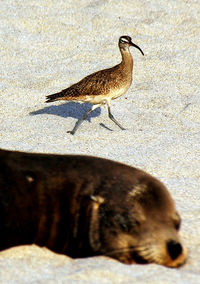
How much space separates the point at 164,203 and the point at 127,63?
14.4 feet

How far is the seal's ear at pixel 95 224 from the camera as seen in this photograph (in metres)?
3.50

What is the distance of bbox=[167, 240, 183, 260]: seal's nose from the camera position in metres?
3.42

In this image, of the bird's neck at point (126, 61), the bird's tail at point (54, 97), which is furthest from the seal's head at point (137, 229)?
the bird's neck at point (126, 61)

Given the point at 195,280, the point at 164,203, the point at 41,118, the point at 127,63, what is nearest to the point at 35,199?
the point at 164,203

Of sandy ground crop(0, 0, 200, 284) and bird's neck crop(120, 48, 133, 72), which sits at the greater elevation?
bird's neck crop(120, 48, 133, 72)

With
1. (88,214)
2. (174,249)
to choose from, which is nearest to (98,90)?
(88,214)

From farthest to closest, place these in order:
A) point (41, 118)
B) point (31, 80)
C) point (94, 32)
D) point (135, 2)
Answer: point (135, 2), point (94, 32), point (31, 80), point (41, 118)

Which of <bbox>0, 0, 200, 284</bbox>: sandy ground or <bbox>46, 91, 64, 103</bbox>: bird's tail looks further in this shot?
<bbox>46, 91, 64, 103</bbox>: bird's tail

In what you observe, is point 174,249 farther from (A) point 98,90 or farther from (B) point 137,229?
(A) point 98,90

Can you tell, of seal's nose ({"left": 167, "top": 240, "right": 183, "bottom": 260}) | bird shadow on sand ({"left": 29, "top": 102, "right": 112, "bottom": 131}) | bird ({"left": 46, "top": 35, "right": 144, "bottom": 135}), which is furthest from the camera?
bird shadow on sand ({"left": 29, "top": 102, "right": 112, "bottom": 131})

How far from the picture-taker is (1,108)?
25.1ft

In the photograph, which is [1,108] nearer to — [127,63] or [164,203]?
[127,63]

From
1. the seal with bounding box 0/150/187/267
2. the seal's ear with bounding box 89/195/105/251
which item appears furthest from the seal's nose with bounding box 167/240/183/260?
the seal's ear with bounding box 89/195/105/251

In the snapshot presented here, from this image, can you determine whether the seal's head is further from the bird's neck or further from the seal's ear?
the bird's neck
